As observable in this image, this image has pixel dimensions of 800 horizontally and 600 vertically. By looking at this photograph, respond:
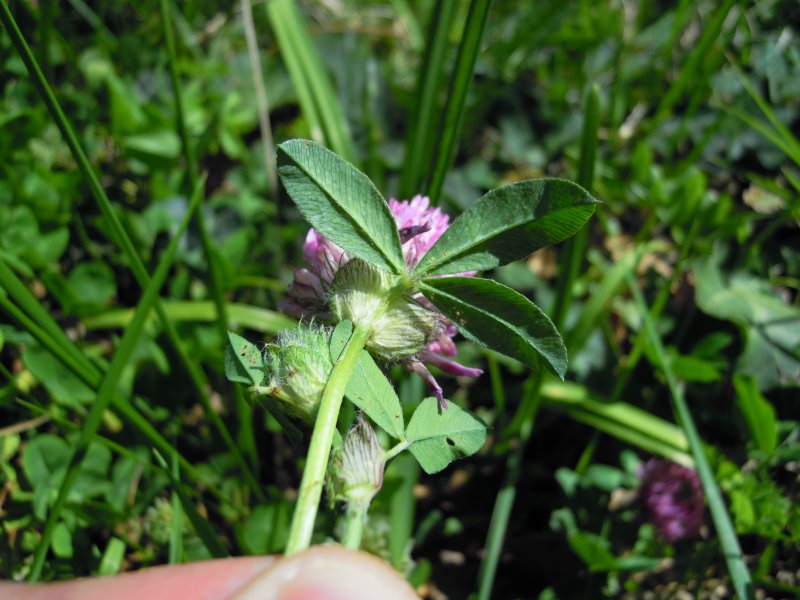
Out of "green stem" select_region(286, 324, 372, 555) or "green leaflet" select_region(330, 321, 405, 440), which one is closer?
"green stem" select_region(286, 324, 372, 555)

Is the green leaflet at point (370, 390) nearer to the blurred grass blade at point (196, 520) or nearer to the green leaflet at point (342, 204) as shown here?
the green leaflet at point (342, 204)

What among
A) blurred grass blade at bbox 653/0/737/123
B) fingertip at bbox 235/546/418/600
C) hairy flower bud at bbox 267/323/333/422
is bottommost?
fingertip at bbox 235/546/418/600

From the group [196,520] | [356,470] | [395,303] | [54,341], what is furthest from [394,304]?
[54,341]

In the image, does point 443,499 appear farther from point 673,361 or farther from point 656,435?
point 673,361

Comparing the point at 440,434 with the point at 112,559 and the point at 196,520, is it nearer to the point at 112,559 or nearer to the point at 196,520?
the point at 196,520

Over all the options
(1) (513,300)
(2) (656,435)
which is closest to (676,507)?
(2) (656,435)

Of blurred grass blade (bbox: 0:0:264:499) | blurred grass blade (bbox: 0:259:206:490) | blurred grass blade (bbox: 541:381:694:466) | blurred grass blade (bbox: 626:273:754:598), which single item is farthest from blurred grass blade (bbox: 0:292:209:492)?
blurred grass blade (bbox: 626:273:754:598)

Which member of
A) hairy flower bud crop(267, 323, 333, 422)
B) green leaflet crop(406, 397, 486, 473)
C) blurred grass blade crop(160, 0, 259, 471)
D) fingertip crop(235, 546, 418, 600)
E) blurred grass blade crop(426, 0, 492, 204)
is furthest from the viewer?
blurred grass blade crop(160, 0, 259, 471)

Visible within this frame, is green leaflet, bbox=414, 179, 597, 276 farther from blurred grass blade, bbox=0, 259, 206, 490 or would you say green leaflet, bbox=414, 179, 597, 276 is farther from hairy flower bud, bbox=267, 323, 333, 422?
blurred grass blade, bbox=0, 259, 206, 490

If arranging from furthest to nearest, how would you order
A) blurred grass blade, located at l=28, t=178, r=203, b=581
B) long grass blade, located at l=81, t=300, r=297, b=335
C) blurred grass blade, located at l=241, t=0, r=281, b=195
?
blurred grass blade, located at l=241, t=0, r=281, b=195 → long grass blade, located at l=81, t=300, r=297, b=335 → blurred grass blade, located at l=28, t=178, r=203, b=581
